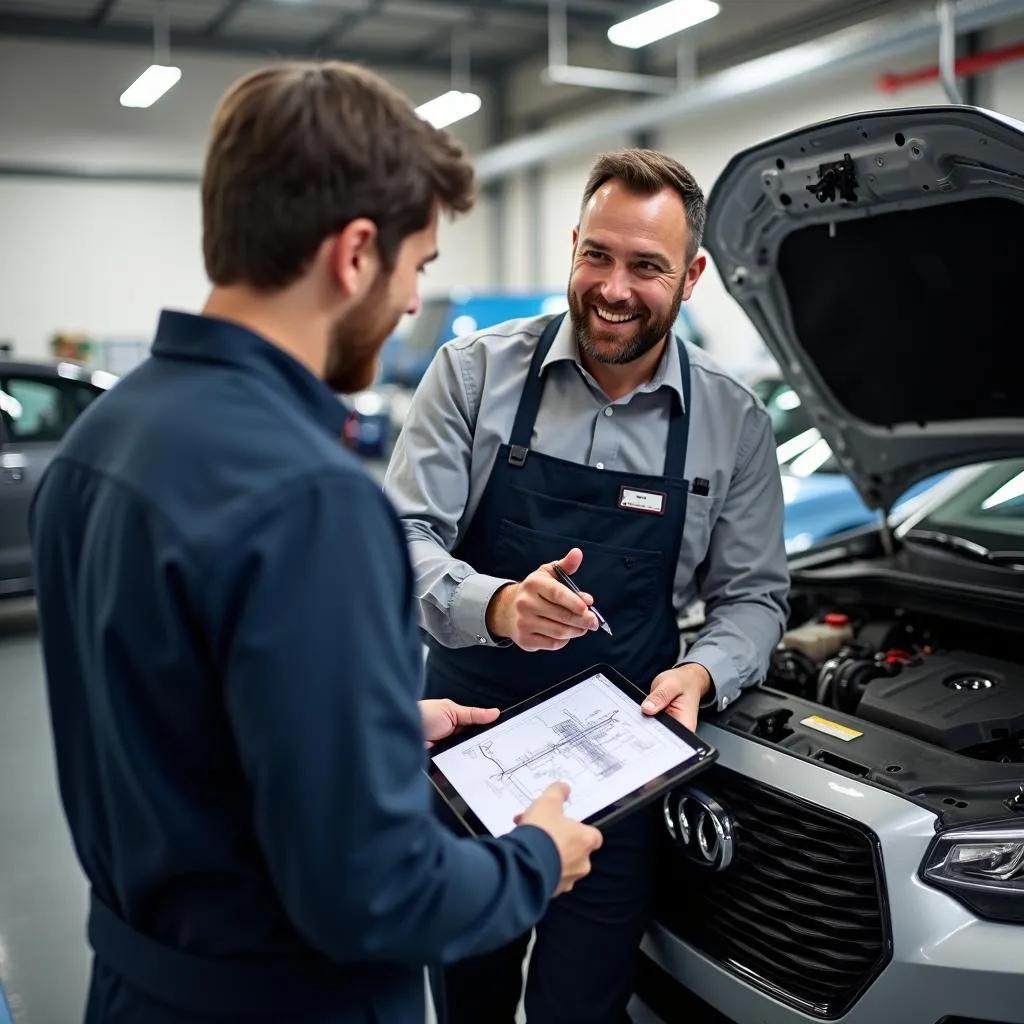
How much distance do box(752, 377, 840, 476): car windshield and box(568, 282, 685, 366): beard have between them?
305cm

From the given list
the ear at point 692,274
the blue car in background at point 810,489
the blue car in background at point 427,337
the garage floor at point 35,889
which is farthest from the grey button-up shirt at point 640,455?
the blue car in background at point 427,337

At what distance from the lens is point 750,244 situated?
2297mm

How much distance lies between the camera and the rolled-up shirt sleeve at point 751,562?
201 cm

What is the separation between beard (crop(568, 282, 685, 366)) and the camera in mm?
1916

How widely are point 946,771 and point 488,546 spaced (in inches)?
35.4

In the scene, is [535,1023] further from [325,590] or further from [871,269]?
[871,269]

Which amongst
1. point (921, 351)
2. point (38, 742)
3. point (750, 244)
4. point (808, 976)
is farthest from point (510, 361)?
point (38, 742)

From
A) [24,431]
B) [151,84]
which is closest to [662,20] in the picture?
[151,84]

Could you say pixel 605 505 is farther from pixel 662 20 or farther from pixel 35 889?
pixel 662 20

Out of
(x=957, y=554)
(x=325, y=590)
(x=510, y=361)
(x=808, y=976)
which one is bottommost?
(x=808, y=976)

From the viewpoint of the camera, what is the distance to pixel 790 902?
1.78 m

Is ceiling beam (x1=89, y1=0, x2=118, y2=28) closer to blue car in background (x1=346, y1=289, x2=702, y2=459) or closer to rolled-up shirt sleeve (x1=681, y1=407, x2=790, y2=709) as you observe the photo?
blue car in background (x1=346, y1=289, x2=702, y2=459)

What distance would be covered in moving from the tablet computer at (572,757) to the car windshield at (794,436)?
3.47m

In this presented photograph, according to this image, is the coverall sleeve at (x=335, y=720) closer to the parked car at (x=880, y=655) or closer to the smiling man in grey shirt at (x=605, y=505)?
the smiling man in grey shirt at (x=605, y=505)
